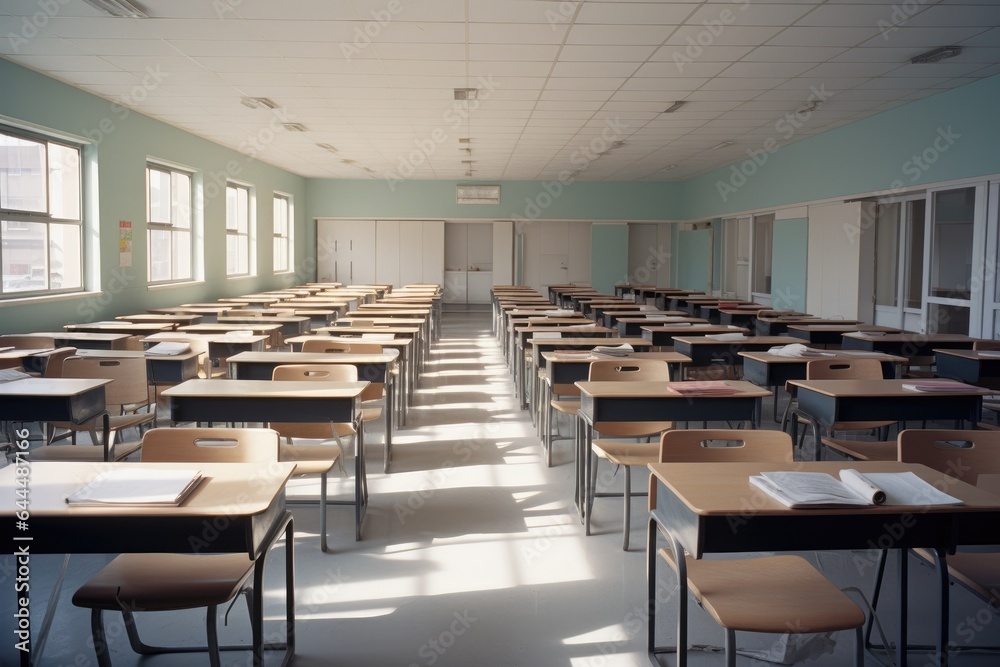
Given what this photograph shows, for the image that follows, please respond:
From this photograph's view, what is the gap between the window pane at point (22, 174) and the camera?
261 inches

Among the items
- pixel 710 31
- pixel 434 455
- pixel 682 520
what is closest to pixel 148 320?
pixel 434 455

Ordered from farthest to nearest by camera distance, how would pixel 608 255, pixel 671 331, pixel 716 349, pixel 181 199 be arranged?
pixel 608 255 < pixel 181 199 < pixel 671 331 < pixel 716 349

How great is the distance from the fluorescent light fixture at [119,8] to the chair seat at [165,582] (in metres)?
4.14

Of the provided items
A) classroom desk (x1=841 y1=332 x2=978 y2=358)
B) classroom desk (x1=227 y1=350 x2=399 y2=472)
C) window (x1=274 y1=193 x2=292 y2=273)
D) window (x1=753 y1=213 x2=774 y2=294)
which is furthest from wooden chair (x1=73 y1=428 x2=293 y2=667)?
window (x1=274 y1=193 x2=292 y2=273)

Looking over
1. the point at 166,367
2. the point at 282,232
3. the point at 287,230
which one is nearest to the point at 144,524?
the point at 166,367

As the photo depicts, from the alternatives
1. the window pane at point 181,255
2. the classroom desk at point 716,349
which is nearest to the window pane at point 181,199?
the window pane at point 181,255

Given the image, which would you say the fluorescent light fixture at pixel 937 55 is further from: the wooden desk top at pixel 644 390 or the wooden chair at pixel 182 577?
the wooden chair at pixel 182 577

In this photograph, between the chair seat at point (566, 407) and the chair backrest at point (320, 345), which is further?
the chair backrest at point (320, 345)

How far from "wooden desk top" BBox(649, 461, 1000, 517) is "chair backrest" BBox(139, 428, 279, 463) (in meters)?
1.21

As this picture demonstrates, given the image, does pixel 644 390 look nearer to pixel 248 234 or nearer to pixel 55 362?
pixel 55 362

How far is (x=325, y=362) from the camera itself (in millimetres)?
4488

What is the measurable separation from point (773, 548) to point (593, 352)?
3084 mm

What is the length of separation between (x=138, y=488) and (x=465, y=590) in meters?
1.44

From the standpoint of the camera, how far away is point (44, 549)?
1833 mm
